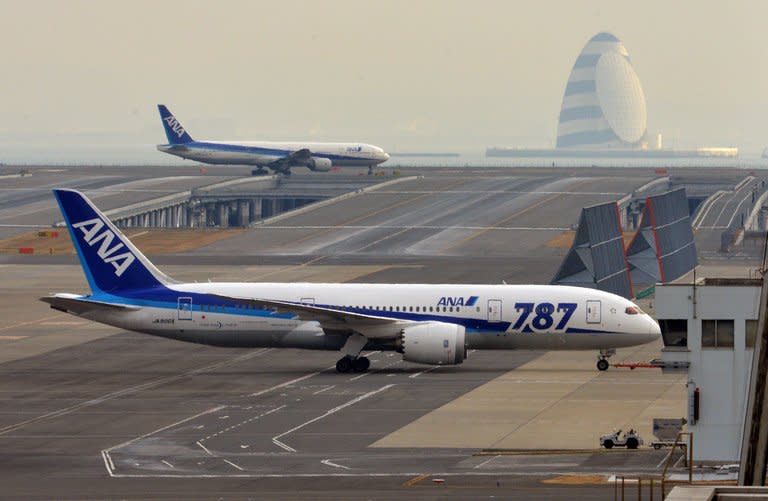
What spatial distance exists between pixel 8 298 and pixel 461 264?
124 feet

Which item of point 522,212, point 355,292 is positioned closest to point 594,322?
point 355,292

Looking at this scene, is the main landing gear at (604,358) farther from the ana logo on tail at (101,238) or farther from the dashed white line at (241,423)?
the ana logo on tail at (101,238)

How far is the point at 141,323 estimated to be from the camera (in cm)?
6938

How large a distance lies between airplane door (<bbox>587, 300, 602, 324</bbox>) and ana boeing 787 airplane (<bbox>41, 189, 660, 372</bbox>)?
0.14 ft

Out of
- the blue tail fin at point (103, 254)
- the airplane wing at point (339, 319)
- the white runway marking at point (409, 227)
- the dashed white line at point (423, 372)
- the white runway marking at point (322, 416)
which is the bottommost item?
the dashed white line at point (423, 372)

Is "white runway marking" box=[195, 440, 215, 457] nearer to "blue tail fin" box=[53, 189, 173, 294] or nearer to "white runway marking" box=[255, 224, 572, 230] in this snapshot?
"blue tail fin" box=[53, 189, 173, 294]

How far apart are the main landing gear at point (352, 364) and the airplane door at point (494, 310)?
5759 mm

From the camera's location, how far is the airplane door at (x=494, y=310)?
225 ft

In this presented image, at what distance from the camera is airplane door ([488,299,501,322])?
225 feet

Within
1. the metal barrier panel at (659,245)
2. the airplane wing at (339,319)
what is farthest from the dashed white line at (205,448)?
the metal barrier panel at (659,245)

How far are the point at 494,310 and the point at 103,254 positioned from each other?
17.0 m

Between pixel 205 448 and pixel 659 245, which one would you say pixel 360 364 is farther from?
pixel 659 245

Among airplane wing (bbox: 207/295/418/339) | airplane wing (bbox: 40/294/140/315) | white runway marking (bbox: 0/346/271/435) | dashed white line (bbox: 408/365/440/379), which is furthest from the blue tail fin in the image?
dashed white line (bbox: 408/365/440/379)

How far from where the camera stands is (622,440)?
51750 mm
